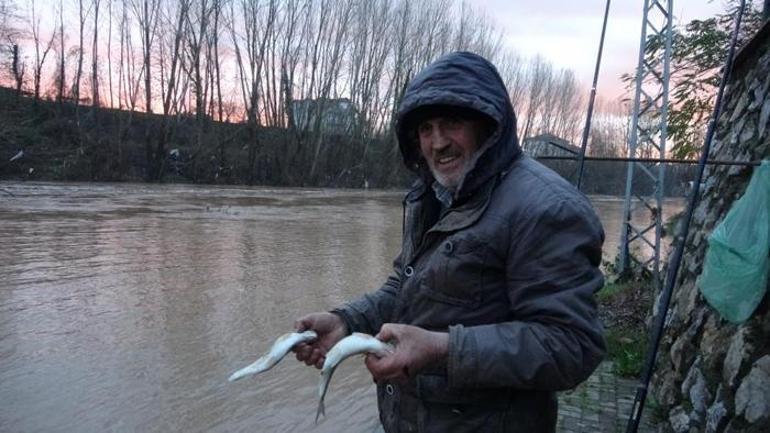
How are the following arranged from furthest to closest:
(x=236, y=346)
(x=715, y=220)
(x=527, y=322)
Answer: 1. (x=236, y=346)
2. (x=715, y=220)
3. (x=527, y=322)

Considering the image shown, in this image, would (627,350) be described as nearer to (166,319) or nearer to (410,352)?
(410,352)

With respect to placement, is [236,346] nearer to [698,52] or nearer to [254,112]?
[698,52]

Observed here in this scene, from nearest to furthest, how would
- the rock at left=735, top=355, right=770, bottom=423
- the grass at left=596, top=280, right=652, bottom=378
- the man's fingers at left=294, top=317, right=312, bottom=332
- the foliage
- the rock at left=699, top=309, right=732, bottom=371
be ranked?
the man's fingers at left=294, top=317, right=312, bottom=332 → the rock at left=735, top=355, right=770, bottom=423 → the rock at left=699, top=309, right=732, bottom=371 → the grass at left=596, top=280, right=652, bottom=378 → the foliage

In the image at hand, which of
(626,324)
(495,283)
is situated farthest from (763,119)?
(626,324)

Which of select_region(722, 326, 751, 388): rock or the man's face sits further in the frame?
select_region(722, 326, 751, 388): rock

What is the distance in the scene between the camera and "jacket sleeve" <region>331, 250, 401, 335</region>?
7.29 feet

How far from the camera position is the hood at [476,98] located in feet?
5.70

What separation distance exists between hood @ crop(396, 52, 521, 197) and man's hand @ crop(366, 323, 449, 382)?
0.43m

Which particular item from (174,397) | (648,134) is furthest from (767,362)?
(648,134)

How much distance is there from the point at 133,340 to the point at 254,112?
37361 mm

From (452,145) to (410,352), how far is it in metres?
0.64

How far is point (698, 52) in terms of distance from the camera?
12.1 m

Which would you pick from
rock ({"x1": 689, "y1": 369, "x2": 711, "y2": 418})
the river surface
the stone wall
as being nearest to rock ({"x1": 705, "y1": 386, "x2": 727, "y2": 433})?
the stone wall

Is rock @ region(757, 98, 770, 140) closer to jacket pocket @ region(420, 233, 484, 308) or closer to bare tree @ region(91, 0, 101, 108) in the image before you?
jacket pocket @ region(420, 233, 484, 308)
